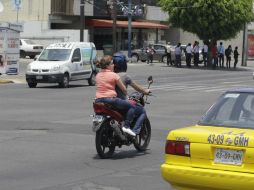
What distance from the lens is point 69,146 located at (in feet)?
42.9

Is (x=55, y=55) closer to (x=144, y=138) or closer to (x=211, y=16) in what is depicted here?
(x=144, y=138)

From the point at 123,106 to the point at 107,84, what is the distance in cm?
46

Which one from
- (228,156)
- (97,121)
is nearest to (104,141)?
(97,121)

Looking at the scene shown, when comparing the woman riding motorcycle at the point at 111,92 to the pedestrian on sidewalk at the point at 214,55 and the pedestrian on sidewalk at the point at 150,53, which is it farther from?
the pedestrian on sidewalk at the point at 150,53

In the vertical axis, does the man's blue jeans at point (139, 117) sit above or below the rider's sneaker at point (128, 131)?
above

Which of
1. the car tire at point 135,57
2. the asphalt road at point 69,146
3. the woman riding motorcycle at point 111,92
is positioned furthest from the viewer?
the car tire at point 135,57

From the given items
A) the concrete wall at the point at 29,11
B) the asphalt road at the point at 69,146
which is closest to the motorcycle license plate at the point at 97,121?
the asphalt road at the point at 69,146

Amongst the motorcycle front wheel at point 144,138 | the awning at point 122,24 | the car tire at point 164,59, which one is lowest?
the car tire at point 164,59

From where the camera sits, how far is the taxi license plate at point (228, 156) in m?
7.45

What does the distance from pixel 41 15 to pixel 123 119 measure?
2027 inches

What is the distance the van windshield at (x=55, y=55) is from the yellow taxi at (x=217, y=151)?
75.0 feet

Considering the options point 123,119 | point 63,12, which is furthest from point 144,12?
point 123,119

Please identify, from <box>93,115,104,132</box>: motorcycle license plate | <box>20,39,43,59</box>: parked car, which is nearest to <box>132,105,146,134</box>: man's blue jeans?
<box>93,115,104,132</box>: motorcycle license plate

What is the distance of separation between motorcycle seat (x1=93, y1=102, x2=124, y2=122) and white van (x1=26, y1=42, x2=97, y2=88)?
17.9 metres
